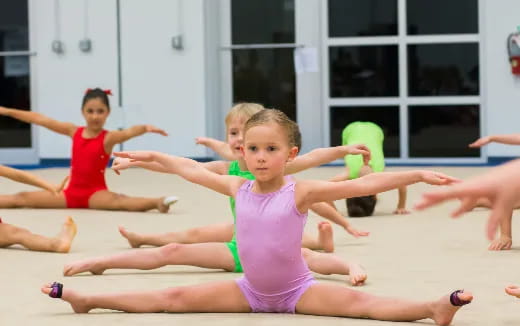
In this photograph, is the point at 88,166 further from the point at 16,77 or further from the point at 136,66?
the point at 16,77

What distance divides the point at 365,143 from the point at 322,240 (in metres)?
2.40

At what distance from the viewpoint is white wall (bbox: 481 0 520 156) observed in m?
12.6

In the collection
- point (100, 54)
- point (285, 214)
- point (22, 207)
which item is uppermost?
point (100, 54)

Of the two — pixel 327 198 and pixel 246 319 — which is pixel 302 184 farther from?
pixel 246 319

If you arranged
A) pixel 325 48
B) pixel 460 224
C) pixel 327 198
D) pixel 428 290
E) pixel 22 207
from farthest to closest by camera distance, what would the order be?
pixel 325 48 → pixel 22 207 → pixel 460 224 → pixel 428 290 → pixel 327 198

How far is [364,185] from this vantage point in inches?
134

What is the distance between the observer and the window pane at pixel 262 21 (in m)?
13.3

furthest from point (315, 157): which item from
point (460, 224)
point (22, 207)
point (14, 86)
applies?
point (14, 86)

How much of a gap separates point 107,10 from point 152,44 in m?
0.76

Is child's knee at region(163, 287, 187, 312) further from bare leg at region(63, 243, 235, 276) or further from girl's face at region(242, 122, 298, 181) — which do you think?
bare leg at region(63, 243, 235, 276)

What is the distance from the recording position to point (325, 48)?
518 inches

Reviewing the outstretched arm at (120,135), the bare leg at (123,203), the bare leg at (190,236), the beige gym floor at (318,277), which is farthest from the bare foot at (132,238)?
the outstretched arm at (120,135)

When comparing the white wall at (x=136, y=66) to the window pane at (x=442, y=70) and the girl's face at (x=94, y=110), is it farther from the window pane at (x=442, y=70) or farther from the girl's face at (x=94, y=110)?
the girl's face at (x=94, y=110)

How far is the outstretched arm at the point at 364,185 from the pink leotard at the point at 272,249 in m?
0.06
